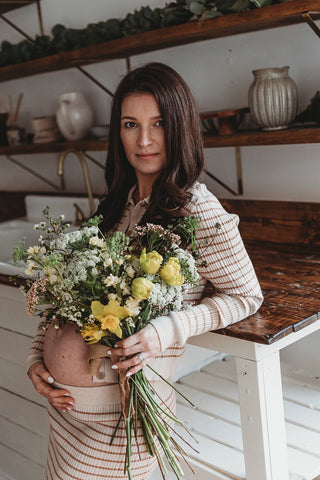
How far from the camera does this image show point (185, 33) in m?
2.02

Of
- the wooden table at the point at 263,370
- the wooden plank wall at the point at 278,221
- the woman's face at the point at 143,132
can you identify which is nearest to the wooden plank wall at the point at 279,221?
the wooden plank wall at the point at 278,221

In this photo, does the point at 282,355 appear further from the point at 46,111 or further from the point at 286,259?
the point at 46,111

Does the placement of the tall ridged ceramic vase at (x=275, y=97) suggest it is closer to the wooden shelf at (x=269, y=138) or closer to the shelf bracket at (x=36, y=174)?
the wooden shelf at (x=269, y=138)

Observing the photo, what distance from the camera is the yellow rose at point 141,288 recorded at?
1.25 metres

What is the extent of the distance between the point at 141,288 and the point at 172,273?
0.07 meters

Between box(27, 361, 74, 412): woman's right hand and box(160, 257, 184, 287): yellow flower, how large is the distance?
0.42 meters

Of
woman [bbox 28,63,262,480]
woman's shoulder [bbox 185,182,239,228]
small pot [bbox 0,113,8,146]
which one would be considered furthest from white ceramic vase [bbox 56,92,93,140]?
woman's shoulder [bbox 185,182,239,228]

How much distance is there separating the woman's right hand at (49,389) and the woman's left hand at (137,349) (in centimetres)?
20

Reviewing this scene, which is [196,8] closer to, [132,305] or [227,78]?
[227,78]

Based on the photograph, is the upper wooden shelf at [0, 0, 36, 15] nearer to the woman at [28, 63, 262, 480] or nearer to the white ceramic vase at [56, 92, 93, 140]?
the white ceramic vase at [56, 92, 93, 140]

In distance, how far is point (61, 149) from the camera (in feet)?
9.16

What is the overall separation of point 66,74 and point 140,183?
1509mm

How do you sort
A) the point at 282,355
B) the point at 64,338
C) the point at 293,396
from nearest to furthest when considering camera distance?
the point at 64,338, the point at 293,396, the point at 282,355

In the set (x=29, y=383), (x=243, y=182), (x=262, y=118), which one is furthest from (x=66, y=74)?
(x=29, y=383)
